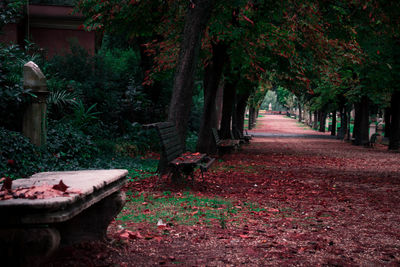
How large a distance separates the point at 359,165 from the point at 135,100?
28.8 feet

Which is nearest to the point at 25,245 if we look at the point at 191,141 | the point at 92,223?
the point at 92,223

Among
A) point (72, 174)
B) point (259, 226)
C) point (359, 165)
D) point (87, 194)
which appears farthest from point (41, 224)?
point (359, 165)

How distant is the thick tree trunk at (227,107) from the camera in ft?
65.3

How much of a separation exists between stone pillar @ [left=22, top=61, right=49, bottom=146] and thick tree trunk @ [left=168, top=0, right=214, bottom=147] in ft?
11.2

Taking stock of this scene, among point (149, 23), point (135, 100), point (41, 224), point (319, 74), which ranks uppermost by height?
point (149, 23)

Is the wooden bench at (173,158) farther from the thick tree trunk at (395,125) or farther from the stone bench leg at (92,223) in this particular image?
the thick tree trunk at (395,125)

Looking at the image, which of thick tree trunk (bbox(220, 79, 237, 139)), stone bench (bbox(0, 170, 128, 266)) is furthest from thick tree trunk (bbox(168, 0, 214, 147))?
thick tree trunk (bbox(220, 79, 237, 139))

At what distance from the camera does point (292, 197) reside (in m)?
8.56

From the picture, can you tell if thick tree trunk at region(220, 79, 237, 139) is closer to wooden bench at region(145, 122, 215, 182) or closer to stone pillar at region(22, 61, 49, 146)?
stone pillar at region(22, 61, 49, 146)

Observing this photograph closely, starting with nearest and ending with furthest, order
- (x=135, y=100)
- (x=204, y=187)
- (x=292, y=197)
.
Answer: (x=292, y=197) → (x=204, y=187) → (x=135, y=100)

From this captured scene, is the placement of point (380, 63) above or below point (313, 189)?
above

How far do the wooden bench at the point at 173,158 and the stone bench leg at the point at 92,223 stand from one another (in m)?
3.36

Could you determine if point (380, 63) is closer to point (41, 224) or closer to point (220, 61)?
point (220, 61)

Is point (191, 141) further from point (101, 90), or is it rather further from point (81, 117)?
point (81, 117)
